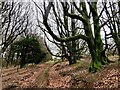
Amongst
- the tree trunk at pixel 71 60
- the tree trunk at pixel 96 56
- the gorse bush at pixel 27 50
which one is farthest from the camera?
the gorse bush at pixel 27 50

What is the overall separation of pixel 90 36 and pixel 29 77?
9.76 m

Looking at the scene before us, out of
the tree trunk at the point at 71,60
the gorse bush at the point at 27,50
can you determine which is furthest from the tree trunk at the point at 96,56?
the gorse bush at the point at 27,50

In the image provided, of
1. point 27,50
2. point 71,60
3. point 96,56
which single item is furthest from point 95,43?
point 27,50

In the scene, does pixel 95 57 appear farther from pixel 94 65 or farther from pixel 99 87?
pixel 99 87

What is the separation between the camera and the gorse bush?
3425 cm

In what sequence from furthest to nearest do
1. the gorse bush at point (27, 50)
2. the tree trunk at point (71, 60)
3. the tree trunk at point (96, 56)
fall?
1. the gorse bush at point (27, 50)
2. the tree trunk at point (71, 60)
3. the tree trunk at point (96, 56)

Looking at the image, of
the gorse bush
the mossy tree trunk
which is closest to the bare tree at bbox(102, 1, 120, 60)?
the mossy tree trunk

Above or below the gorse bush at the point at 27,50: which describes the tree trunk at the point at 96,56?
below

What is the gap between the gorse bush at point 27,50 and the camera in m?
34.2

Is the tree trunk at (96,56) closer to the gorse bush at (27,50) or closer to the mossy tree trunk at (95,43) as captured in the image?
the mossy tree trunk at (95,43)

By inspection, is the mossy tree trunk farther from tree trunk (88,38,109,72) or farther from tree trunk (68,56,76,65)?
tree trunk (68,56,76,65)

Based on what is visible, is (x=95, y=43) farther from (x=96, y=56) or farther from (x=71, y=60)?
(x=71, y=60)

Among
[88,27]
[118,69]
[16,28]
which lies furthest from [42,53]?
[118,69]

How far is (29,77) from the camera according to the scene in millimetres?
24250
